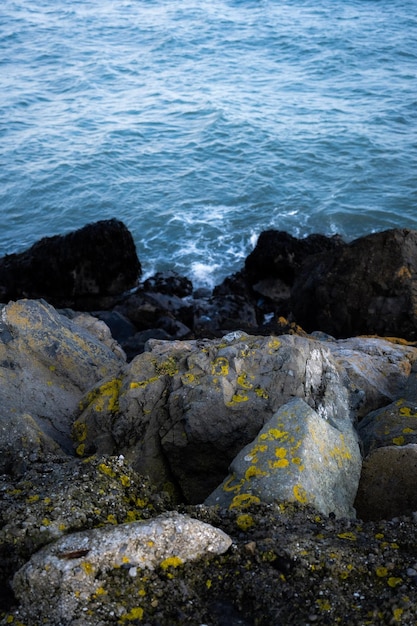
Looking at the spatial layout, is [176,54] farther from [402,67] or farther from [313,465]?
[313,465]

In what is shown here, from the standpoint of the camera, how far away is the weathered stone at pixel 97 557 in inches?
163

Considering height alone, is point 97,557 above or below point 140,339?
above

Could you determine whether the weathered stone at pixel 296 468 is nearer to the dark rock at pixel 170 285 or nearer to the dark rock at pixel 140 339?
the dark rock at pixel 140 339

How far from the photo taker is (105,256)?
947 inches

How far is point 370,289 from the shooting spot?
591 inches

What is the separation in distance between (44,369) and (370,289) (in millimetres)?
8529

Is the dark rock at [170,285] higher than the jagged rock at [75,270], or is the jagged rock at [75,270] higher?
the jagged rock at [75,270]

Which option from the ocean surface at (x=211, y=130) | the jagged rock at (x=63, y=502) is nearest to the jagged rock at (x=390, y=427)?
the jagged rock at (x=63, y=502)

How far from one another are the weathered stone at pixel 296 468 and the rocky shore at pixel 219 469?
2 cm

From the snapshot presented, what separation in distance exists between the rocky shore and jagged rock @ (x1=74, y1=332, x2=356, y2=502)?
0.07 ft

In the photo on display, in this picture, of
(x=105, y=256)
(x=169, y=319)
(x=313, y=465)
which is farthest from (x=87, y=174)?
(x=313, y=465)

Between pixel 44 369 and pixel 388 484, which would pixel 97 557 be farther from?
pixel 44 369

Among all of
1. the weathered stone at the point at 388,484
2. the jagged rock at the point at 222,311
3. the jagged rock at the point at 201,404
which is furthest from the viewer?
the jagged rock at the point at 222,311

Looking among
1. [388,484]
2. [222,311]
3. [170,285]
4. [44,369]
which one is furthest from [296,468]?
[170,285]
